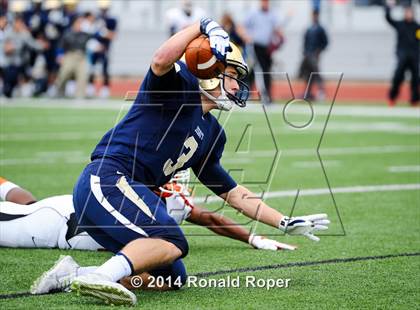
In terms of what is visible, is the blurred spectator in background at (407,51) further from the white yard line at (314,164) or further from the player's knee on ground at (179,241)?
the player's knee on ground at (179,241)

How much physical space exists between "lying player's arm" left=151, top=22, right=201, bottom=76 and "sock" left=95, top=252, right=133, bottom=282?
85 centimetres

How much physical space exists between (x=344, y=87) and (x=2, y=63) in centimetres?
830

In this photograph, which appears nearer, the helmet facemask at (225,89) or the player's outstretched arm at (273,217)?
→ the helmet facemask at (225,89)

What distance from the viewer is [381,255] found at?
19.2 feet

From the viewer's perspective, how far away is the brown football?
4602 millimetres

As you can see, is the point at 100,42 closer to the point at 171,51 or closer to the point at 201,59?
the point at 201,59

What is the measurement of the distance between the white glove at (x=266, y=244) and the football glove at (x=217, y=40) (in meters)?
1.83

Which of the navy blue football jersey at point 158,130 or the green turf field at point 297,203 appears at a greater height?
→ the navy blue football jersey at point 158,130

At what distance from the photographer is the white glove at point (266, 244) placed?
6.05 m

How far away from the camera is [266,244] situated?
239 inches

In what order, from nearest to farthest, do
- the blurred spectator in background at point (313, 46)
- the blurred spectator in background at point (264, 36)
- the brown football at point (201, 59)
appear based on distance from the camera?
1. the brown football at point (201, 59)
2. the blurred spectator in background at point (264, 36)
3. the blurred spectator in background at point (313, 46)

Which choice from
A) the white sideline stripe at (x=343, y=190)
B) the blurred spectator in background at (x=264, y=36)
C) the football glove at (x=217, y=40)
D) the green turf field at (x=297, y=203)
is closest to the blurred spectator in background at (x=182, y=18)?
the blurred spectator in background at (x=264, y=36)

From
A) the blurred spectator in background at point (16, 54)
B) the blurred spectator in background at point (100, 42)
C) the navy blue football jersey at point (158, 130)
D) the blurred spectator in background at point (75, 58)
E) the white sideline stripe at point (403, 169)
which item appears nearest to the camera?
the navy blue football jersey at point (158, 130)

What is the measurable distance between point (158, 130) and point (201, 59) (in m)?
0.40
